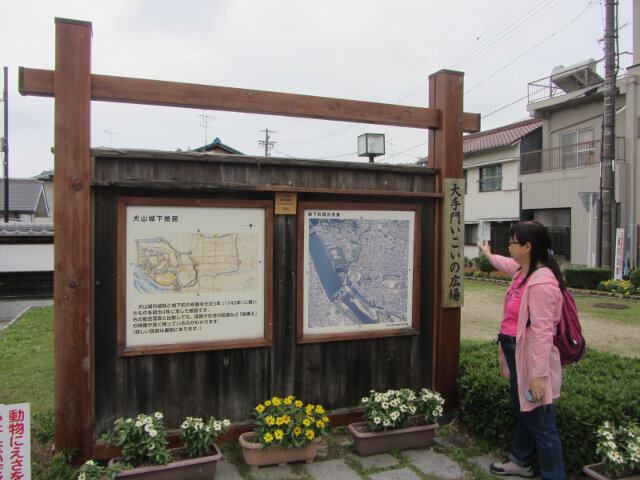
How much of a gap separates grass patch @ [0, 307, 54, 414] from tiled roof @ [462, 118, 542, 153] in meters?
23.2

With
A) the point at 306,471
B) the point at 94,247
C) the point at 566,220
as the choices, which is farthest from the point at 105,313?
the point at 566,220

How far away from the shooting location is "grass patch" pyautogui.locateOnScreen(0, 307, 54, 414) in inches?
227

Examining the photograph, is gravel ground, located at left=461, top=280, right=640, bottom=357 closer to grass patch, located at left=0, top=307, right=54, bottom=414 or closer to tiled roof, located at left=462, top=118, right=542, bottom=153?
grass patch, located at left=0, top=307, right=54, bottom=414

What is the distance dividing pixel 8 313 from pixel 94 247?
11.2 m

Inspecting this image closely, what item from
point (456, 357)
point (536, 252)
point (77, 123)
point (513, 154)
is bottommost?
point (456, 357)

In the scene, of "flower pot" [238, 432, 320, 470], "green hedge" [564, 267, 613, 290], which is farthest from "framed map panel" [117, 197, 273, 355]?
"green hedge" [564, 267, 613, 290]

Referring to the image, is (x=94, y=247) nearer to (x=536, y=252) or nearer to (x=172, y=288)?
(x=172, y=288)

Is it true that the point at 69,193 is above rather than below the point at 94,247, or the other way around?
above

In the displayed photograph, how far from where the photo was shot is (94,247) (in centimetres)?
392

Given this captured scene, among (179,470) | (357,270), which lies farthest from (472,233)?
(179,470)

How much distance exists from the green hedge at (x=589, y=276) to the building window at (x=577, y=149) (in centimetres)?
677

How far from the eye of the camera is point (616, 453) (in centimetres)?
357

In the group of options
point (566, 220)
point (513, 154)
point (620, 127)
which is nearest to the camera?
point (620, 127)

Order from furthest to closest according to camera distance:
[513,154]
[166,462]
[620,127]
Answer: [513,154], [620,127], [166,462]
